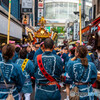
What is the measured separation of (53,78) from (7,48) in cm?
106

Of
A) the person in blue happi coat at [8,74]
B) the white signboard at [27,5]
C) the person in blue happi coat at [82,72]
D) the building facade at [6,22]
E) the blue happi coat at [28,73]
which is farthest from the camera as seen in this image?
the white signboard at [27,5]

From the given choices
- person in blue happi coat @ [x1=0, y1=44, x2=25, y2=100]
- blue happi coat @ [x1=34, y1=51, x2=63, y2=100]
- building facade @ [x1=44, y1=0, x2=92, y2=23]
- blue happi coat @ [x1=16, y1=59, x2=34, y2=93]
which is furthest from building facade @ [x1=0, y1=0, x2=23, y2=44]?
building facade @ [x1=44, y1=0, x2=92, y2=23]

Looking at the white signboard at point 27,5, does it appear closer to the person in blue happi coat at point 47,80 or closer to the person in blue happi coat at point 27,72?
the person in blue happi coat at point 27,72

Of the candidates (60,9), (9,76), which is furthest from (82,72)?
(60,9)

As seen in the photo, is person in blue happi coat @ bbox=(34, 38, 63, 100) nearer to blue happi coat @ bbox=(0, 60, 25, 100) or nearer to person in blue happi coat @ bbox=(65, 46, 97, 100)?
person in blue happi coat @ bbox=(65, 46, 97, 100)

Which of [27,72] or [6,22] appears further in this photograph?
[6,22]

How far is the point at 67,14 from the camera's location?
93.6m

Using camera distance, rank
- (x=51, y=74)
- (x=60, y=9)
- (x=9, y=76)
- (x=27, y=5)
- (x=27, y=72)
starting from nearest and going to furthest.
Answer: (x=9, y=76), (x=51, y=74), (x=27, y=72), (x=27, y=5), (x=60, y=9)

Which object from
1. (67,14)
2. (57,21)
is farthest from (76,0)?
(57,21)

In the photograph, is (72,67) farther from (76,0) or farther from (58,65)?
(76,0)

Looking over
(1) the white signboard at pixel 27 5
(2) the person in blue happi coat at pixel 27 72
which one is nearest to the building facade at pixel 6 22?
(1) the white signboard at pixel 27 5

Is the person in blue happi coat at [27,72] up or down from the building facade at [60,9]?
down

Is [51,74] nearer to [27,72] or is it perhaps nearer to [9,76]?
[9,76]

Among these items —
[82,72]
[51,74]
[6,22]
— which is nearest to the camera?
[82,72]
